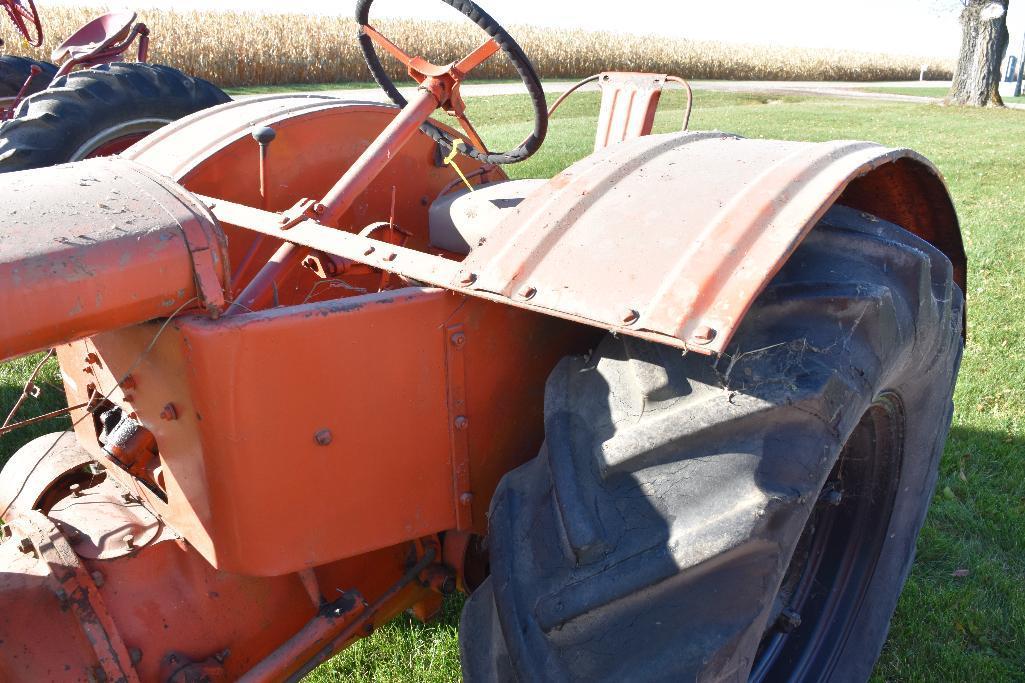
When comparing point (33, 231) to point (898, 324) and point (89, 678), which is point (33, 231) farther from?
point (898, 324)

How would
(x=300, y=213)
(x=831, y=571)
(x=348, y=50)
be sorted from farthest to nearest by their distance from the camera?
(x=348, y=50)
(x=831, y=571)
(x=300, y=213)

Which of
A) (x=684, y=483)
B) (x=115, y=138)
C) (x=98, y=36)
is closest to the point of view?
(x=684, y=483)

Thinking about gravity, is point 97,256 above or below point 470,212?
above

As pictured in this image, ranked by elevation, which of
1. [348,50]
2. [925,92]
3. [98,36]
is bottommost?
Answer: [925,92]

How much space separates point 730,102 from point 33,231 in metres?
18.8

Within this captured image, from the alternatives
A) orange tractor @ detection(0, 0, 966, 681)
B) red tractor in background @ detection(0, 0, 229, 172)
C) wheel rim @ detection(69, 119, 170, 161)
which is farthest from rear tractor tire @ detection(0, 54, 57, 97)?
orange tractor @ detection(0, 0, 966, 681)

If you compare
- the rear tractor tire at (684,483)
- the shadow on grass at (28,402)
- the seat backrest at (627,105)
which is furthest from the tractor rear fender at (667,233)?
the shadow on grass at (28,402)

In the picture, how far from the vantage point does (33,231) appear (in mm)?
1247

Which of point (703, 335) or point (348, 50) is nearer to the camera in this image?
point (703, 335)

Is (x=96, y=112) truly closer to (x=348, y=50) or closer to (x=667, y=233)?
(x=667, y=233)

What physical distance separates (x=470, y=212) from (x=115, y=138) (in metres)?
1.91

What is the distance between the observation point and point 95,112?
330 cm

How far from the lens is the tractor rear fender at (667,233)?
1.25 metres

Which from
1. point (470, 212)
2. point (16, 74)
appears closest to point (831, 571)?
point (470, 212)
